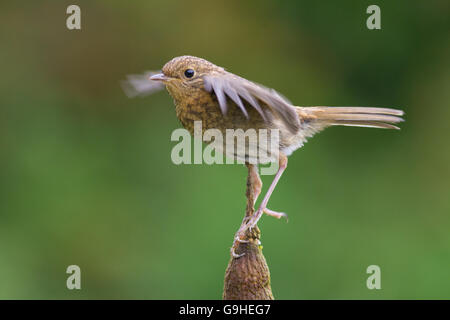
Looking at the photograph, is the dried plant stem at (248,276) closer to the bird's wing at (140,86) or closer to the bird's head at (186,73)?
the bird's head at (186,73)

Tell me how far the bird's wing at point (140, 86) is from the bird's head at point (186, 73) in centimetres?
10

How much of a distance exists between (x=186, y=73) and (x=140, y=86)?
30 cm

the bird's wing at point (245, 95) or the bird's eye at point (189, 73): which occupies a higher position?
the bird's eye at point (189, 73)

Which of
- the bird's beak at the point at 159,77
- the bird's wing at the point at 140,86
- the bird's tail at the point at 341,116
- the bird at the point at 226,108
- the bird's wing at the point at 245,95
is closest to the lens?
the bird's wing at the point at 245,95

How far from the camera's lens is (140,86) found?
3.30m

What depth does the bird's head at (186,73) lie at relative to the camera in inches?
125

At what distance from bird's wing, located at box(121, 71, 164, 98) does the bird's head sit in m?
0.10

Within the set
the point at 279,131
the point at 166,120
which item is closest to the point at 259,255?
the point at 279,131

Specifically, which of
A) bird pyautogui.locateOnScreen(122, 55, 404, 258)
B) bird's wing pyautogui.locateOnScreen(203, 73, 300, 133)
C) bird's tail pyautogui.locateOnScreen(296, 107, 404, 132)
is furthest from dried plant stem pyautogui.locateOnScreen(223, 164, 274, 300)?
bird's tail pyautogui.locateOnScreen(296, 107, 404, 132)

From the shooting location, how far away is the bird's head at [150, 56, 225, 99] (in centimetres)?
318

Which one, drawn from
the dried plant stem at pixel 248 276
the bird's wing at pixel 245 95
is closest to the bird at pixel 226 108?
the bird's wing at pixel 245 95

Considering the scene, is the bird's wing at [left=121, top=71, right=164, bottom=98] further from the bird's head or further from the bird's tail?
the bird's tail

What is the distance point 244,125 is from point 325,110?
839 millimetres

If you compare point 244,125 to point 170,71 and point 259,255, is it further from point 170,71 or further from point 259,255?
point 259,255
